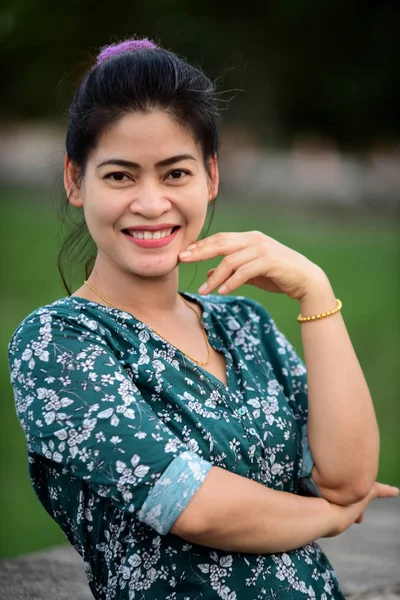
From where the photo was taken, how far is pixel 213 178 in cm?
254

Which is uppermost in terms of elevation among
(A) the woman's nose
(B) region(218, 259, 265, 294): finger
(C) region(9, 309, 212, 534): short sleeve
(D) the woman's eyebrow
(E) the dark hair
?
(E) the dark hair

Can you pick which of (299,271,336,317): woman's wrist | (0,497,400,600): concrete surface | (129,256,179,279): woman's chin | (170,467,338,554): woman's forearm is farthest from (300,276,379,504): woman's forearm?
(0,497,400,600): concrete surface

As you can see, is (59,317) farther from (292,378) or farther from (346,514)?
(346,514)

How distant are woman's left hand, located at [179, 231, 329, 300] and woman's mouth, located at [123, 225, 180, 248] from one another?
68 mm

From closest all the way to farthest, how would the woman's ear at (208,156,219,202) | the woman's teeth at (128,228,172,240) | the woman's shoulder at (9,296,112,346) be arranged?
the woman's shoulder at (9,296,112,346)
the woman's teeth at (128,228,172,240)
the woman's ear at (208,156,219,202)

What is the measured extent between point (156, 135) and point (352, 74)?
30.5 m

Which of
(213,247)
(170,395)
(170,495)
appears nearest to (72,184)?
(213,247)

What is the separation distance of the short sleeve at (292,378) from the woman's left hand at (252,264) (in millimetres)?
233

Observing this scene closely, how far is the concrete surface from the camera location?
111 inches

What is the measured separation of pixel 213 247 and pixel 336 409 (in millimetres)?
532

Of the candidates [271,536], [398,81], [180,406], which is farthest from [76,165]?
[398,81]

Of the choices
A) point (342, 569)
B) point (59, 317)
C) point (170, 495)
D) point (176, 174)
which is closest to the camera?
point (170, 495)

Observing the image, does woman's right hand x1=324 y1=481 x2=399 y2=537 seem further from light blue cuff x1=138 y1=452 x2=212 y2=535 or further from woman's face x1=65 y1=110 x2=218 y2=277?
woman's face x1=65 y1=110 x2=218 y2=277

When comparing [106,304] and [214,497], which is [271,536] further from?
[106,304]
